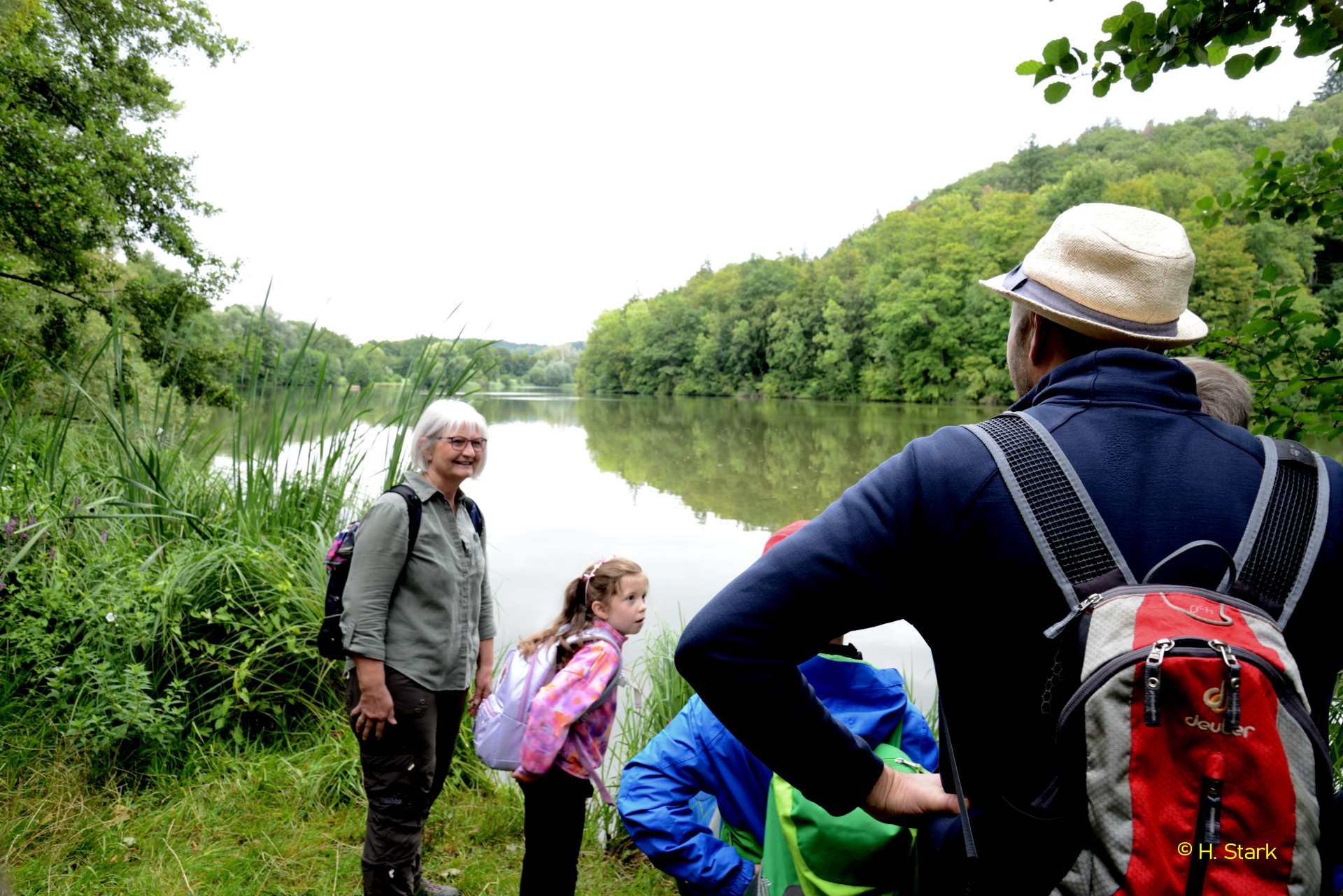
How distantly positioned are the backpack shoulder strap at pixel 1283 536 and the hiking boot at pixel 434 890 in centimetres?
274

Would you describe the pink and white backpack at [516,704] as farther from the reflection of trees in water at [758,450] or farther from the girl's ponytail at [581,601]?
the reflection of trees in water at [758,450]

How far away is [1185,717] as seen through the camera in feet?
2.44

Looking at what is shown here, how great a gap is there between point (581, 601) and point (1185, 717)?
77.3 inches

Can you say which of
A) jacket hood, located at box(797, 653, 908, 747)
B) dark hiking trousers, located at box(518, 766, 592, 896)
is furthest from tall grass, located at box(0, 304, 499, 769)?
jacket hood, located at box(797, 653, 908, 747)

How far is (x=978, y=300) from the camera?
1710 inches

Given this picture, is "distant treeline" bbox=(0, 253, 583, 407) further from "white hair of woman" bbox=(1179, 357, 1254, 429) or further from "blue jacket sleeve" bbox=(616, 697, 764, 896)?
"white hair of woman" bbox=(1179, 357, 1254, 429)

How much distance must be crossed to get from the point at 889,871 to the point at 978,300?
4643 cm

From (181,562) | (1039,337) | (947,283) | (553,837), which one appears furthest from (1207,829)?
(947,283)

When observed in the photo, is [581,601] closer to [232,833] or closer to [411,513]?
[411,513]

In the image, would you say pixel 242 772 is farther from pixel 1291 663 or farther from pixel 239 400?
pixel 1291 663

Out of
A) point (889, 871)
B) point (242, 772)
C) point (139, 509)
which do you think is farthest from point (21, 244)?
point (889, 871)

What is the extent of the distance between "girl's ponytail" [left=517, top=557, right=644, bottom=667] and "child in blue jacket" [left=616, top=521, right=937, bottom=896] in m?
0.66

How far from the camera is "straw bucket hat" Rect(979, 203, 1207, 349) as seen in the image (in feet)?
3.21

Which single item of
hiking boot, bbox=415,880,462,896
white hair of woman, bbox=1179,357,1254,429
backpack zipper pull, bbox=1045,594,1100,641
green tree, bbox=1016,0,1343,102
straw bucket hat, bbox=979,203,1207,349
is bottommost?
hiking boot, bbox=415,880,462,896
